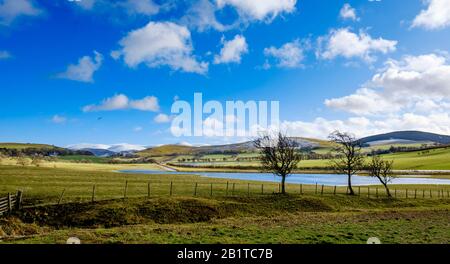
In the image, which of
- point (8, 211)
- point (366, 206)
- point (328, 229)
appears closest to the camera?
point (328, 229)

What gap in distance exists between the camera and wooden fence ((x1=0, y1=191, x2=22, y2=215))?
3562cm

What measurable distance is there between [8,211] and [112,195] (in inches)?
460

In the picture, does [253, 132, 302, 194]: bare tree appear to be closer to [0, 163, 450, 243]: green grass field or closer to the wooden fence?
[0, 163, 450, 243]: green grass field

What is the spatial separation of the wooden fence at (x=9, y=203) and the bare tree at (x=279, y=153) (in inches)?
1367

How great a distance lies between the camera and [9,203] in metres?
36.1

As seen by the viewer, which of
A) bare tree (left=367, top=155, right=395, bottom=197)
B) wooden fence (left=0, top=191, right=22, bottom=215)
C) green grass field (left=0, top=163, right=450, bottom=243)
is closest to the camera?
green grass field (left=0, top=163, right=450, bottom=243)

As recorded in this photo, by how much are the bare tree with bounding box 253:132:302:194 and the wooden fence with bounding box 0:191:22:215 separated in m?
34.7

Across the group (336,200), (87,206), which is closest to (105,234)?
(87,206)

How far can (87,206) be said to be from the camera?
37.2 m

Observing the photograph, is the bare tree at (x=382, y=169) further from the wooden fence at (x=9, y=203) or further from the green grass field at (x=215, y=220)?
the wooden fence at (x=9, y=203)

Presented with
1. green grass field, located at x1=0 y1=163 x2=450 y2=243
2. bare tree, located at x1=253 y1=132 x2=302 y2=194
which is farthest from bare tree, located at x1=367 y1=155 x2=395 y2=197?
bare tree, located at x1=253 y1=132 x2=302 y2=194

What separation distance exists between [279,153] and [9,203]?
3762 cm
